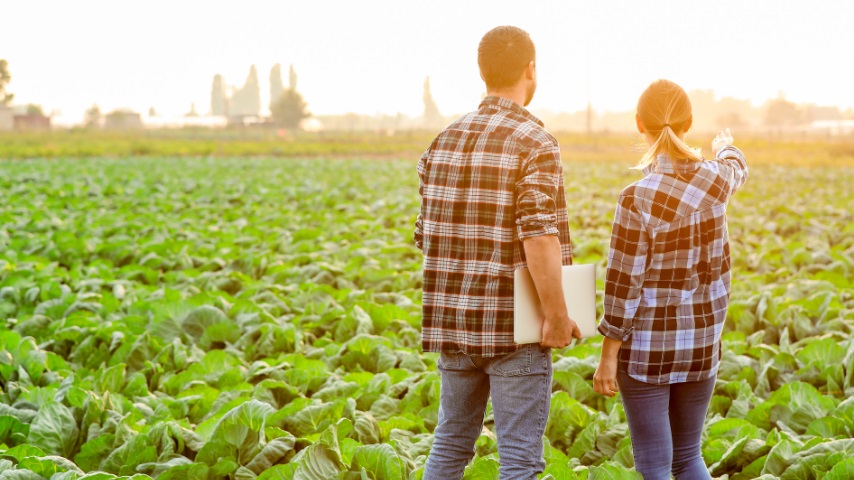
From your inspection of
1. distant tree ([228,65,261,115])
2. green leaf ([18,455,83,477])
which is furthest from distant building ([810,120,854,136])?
distant tree ([228,65,261,115])

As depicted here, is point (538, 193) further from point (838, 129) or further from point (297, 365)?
point (838, 129)

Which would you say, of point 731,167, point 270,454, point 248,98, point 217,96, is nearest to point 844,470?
point 731,167

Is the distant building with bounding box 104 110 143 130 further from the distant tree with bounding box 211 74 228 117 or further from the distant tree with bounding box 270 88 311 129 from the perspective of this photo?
the distant tree with bounding box 211 74 228 117

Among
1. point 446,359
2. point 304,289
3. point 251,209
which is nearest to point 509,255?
point 446,359

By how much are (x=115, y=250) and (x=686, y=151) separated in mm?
7532

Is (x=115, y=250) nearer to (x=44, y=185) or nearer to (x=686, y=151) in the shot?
(x=686, y=151)

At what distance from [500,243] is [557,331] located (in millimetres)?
295

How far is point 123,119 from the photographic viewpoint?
79875 millimetres

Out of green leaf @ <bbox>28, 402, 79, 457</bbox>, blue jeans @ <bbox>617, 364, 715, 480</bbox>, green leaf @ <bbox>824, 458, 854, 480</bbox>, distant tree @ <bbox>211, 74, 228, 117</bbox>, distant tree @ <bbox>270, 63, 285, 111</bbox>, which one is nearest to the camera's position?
blue jeans @ <bbox>617, 364, 715, 480</bbox>

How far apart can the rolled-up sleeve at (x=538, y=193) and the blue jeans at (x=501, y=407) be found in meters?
0.35

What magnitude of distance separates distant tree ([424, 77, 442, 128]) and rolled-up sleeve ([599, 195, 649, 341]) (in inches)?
4579

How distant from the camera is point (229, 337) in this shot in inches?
211

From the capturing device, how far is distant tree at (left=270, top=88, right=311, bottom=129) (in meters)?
77.1

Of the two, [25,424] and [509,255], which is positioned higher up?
[509,255]
